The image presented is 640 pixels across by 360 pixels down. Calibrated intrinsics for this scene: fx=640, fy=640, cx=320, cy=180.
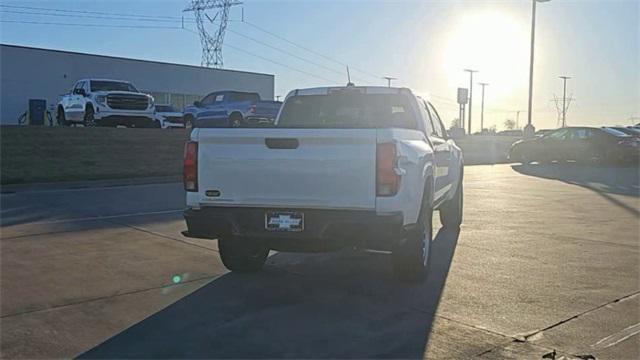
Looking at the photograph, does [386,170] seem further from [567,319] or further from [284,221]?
[567,319]

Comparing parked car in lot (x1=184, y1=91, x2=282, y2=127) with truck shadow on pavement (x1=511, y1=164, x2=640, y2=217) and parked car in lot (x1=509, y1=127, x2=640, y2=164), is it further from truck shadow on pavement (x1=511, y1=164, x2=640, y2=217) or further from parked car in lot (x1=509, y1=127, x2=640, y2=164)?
parked car in lot (x1=509, y1=127, x2=640, y2=164)

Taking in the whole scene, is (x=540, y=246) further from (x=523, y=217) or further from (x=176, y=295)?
(x=176, y=295)

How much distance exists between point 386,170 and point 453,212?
476 centimetres

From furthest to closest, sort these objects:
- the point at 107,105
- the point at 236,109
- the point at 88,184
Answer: the point at 236,109
the point at 107,105
the point at 88,184

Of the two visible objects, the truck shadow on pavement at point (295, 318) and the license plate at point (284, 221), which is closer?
the truck shadow on pavement at point (295, 318)

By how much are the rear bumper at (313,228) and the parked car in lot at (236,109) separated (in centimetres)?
1668

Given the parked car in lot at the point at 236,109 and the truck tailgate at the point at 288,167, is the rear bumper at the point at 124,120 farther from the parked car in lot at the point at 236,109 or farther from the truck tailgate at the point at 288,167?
the truck tailgate at the point at 288,167

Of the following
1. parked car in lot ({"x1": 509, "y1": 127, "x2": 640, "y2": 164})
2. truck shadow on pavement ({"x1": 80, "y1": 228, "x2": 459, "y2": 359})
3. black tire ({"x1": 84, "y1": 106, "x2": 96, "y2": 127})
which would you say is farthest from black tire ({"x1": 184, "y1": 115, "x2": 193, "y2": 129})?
truck shadow on pavement ({"x1": 80, "y1": 228, "x2": 459, "y2": 359})

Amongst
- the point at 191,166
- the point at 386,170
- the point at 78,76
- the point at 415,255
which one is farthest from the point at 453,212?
the point at 78,76

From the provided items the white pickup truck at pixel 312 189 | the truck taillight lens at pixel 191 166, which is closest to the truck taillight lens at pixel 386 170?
the white pickup truck at pixel 312 189

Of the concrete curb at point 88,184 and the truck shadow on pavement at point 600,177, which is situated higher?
the truck shadow on pavement at point 600,177

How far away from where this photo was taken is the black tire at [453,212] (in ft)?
32.1

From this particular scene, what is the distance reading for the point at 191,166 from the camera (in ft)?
19.4

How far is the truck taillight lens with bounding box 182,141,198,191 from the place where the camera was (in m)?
5.88
